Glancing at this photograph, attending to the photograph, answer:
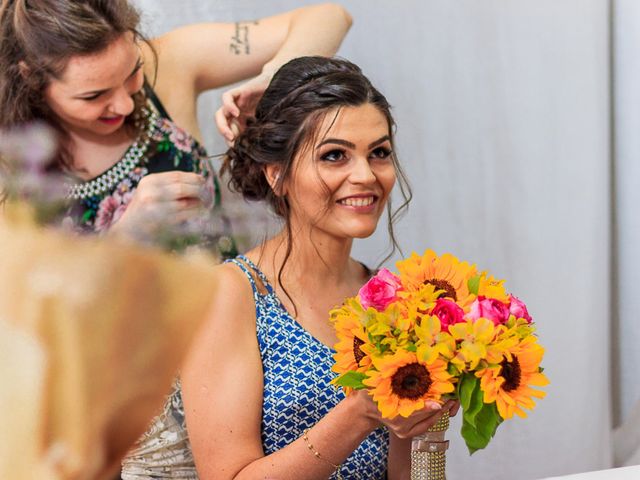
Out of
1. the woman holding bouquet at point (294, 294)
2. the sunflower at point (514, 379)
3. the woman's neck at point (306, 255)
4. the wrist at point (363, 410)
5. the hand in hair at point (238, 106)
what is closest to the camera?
the sunflower at point (514, 379)

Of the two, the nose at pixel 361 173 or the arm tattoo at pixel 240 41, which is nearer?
the nose at pixel 361 173

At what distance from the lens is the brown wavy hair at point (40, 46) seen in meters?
1.31

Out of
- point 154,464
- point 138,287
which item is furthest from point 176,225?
point 154,464

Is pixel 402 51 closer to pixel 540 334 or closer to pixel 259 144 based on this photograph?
pixel 259 144

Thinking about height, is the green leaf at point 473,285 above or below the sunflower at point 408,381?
above

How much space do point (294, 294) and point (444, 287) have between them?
1.22 ft

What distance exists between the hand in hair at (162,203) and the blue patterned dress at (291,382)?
0.16 meters

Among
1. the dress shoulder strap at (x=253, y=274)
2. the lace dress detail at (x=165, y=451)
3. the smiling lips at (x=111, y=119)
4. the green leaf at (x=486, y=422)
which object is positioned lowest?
the lace dress detail at (x=165, y=451)

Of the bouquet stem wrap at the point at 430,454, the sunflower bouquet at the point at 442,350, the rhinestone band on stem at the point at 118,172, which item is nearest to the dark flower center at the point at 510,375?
the sunflower bouquet at the point at 442,350

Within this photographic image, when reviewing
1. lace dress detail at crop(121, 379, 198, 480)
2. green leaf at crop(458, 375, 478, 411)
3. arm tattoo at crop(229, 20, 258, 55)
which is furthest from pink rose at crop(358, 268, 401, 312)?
arm tattoo at crop(229, 20, 258, 55)

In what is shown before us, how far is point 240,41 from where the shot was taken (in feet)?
5.12

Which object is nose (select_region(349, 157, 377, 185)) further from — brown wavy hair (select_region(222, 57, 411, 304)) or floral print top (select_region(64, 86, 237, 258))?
floral print top (select_region(64, 86, 237, 258))

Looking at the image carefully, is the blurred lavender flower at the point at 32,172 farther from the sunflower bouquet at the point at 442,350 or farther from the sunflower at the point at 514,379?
the sunflower at the point at 514,379

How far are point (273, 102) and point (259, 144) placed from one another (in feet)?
0.22
